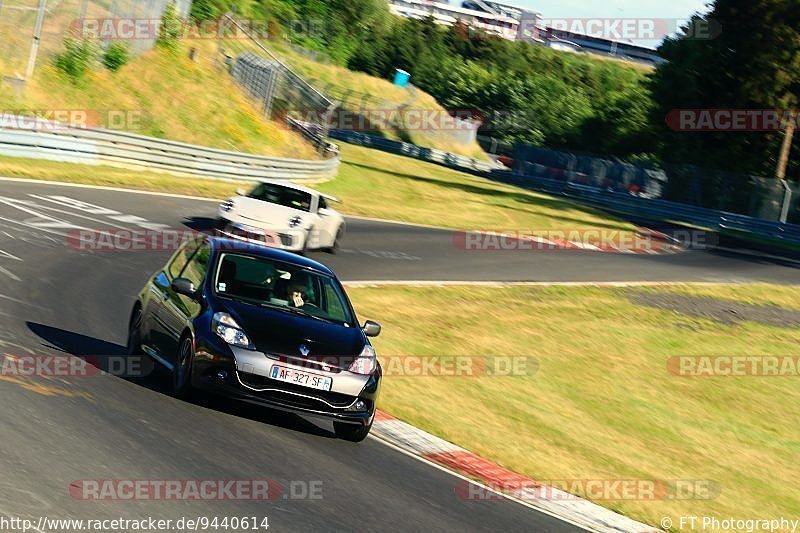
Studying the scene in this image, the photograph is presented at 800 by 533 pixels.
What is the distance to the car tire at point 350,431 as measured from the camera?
987 centimetres

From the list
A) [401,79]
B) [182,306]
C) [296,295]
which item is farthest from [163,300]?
[401,79]

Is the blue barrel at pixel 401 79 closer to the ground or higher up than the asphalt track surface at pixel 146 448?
higher up

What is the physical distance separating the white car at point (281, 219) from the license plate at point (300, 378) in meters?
11.3

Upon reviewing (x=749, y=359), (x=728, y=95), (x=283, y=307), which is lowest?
(x=749, y=359)

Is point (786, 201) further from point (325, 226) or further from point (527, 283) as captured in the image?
point (325, 226)

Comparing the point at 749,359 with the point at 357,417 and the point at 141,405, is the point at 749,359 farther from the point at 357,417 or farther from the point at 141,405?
the point at 141,405

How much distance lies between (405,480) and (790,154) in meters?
58.3

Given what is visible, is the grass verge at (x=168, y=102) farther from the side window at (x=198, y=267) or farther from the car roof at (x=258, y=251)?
the car roof at (x=258, y=251)

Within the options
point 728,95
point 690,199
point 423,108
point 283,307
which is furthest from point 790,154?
point 283,307

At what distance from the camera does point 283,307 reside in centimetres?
1020

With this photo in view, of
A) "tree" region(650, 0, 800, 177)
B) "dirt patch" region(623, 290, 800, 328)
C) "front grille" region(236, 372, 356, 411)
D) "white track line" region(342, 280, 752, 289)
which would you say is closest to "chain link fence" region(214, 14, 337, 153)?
"white track line" region(342, 280, 752, 289)

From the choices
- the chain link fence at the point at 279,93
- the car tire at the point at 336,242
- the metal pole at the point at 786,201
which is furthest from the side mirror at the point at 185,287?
the metal pole at the point at 786,201

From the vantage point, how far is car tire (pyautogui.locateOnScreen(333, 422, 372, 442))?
388 inches

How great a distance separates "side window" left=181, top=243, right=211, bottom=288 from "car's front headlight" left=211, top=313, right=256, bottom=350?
32.5 inches
